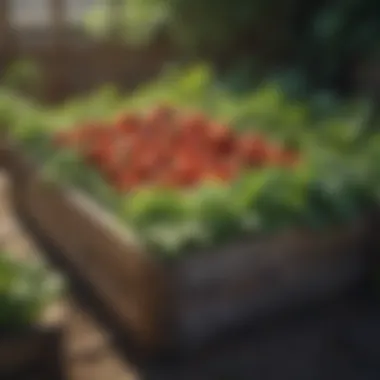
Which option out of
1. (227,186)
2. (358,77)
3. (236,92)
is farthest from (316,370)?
(358,77)

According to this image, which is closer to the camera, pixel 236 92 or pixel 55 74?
pixel 236 92

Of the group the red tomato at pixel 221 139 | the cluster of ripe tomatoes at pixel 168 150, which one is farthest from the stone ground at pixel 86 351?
the red tomato at pixel 221 139

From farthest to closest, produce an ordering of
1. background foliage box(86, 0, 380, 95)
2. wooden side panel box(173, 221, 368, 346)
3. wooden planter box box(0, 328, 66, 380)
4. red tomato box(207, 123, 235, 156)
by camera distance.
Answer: background foliage box(86, 0, 380, 95)
red tomato box(207, 123, 235, 156)
wooden side panel box(173, 221, 368, 346)
wooden planter box box(0, 328, 66, 380)

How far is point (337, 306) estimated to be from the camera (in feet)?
9.04

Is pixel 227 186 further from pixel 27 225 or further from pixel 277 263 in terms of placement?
pixel 27 225

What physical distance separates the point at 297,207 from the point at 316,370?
491 millimetres

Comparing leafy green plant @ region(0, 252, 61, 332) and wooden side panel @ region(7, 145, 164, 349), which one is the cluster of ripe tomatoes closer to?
wooden side panel @ region(7, 145, 164, 349)

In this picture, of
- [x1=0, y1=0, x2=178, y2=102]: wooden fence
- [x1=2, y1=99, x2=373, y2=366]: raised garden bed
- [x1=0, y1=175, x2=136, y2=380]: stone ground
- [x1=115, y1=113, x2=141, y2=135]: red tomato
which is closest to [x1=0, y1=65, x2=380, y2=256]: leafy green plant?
[x1=2, y1=99, x2=373, y2=366]: raised garden bed

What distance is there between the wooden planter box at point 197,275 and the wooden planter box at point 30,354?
1.07 feet

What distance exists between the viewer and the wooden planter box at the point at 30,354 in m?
2.15

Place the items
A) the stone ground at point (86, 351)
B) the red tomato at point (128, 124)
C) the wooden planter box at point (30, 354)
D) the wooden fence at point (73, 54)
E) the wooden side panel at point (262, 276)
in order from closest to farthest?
the wooden planter box at point (30, 354), the stone ground at point (86, 351), the wooden side panel at point (262, 276), the red tomato at point (128, 124), the wooden fence at point (73, 54)

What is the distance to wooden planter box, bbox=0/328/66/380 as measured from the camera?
2154 mm

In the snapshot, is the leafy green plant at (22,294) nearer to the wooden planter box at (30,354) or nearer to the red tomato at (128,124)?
the wooden planter box at (30,354)

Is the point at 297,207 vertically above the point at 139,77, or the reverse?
the point at 297,207
